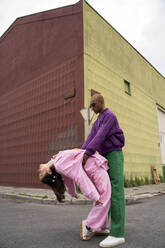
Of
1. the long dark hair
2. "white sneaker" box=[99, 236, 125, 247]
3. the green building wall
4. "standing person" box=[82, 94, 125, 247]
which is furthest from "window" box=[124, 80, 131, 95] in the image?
"white sneaker" box=[99, 236, 125, 247]

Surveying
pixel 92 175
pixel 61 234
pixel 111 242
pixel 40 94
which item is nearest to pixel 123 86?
pixel 40 94

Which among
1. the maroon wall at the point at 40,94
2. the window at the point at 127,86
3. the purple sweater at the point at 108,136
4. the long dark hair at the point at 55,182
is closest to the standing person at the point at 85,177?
the long dark hair at the point at 55,182

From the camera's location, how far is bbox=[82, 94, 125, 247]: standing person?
2230 mm

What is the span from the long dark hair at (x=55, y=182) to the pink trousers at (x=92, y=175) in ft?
0.23

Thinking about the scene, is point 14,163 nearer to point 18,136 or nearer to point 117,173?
point 18,136

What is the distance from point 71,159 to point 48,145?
693 centimetres

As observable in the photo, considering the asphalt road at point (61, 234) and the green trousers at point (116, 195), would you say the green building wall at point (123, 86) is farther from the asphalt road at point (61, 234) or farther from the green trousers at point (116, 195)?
the green trousers at point (116, 195)

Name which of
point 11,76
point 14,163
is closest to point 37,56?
point 11,76

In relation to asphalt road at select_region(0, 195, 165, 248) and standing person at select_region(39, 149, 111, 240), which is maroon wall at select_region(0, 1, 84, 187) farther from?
standing person at select_region(39, 149, 111, 240)

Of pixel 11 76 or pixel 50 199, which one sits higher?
pixel 11 76

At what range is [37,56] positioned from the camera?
430 inches

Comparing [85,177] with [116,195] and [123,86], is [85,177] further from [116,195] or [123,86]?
[123,86]

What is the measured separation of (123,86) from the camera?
36.2 feet

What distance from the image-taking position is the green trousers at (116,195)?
2.22 metres
